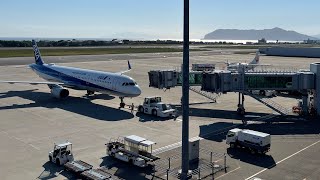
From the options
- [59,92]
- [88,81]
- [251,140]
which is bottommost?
[251,140]

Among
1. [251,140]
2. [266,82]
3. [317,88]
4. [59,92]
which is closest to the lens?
[251,140]

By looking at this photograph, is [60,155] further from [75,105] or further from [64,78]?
[64,78]

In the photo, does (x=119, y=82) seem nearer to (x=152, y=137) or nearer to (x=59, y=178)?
(x=152, y=137)

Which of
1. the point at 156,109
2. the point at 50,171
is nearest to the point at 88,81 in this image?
the point at 156,109

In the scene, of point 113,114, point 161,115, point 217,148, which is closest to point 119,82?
point 113,114

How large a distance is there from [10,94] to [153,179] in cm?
4499

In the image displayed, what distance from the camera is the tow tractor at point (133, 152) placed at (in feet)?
93.5

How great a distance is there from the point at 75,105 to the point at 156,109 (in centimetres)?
1388

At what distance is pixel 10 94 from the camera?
62781 millimetres

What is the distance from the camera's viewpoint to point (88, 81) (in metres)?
55.6

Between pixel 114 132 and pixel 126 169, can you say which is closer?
pixel 126 169

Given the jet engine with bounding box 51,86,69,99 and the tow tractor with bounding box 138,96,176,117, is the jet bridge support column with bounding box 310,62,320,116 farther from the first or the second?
the jet engine with bounding box 51,86,69,99

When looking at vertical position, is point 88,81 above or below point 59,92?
above

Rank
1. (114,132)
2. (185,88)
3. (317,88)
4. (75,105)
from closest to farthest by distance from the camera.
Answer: (185,88) → (114,132) → (317,88) → (75,105)
